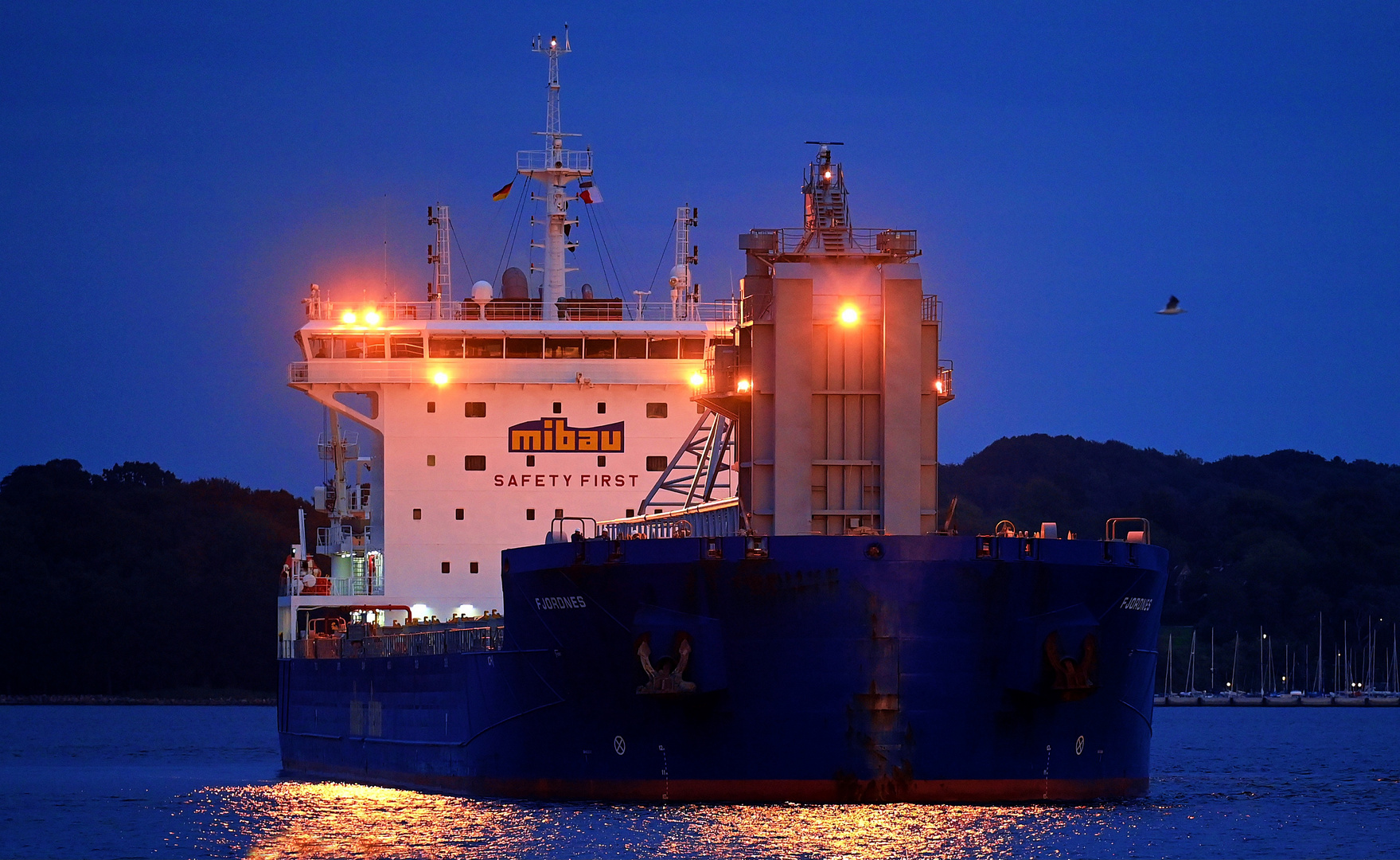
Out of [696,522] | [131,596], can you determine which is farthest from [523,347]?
[131,596]

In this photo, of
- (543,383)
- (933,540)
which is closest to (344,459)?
(543,383)

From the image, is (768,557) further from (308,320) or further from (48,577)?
(48,577)

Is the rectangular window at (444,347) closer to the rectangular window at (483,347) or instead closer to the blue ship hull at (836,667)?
the rectangular window at (483,347)

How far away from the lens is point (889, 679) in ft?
76.0

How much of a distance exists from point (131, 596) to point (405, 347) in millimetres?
61142

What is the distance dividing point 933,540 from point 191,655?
76.1 metres

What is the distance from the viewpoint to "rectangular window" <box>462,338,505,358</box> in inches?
1396

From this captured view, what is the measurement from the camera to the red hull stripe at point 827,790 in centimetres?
2327

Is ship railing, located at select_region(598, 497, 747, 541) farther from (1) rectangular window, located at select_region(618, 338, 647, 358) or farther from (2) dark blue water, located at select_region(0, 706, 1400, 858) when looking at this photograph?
(1) rectangular window, located at select_region(618, 338, 647, 358)

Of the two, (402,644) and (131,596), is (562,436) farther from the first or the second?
(131,596)

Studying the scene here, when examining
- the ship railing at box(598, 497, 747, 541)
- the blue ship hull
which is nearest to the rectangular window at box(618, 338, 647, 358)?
the ship railing at box(598, 497, 747, 541)

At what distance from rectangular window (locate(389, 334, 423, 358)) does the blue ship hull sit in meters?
10.8

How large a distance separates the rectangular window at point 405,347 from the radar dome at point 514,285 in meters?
3.44

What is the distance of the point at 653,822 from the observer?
23.5m
